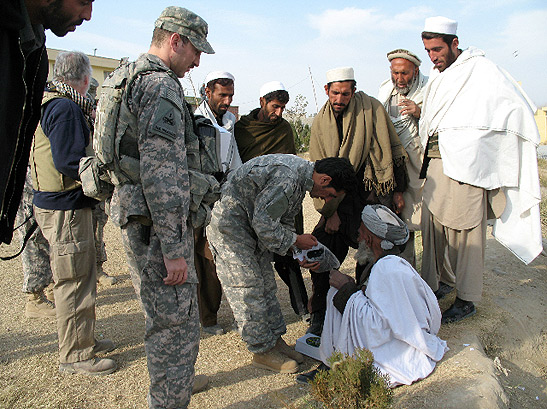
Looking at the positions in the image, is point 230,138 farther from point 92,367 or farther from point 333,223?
point 92,367

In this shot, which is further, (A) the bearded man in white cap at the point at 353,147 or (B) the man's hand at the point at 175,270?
Result: (A) the bearded man in white cap at the point at 353,147

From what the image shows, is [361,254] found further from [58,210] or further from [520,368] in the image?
[58,210]

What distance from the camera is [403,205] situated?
4.36 meters

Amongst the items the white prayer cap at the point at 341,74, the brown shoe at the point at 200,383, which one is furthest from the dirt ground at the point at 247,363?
the white prayer cap at the point at 341,74

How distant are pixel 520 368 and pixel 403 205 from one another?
162cm

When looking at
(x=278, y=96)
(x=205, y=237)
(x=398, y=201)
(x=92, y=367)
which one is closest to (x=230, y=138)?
(x=278, y=96)

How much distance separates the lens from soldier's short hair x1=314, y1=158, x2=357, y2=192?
121 inches

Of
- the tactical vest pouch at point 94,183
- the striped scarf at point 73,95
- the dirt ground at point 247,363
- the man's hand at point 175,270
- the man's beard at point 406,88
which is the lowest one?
the dirt ground at point 247,363

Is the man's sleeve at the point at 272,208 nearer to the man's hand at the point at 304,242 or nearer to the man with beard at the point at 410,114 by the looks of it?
the man's hand at the point at 304,242

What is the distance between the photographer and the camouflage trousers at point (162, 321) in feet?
7.68

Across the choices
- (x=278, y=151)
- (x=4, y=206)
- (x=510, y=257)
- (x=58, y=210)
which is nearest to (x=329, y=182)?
(x=278, y=151)

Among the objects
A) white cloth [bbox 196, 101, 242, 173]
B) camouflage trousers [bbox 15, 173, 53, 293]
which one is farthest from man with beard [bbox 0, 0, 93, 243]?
camouflage trousers [bbox 15, 173, 53, 293]

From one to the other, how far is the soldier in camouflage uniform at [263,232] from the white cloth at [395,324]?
565 millimetres

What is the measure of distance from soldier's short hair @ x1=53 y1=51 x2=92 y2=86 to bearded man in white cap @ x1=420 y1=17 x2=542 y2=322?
264cm
